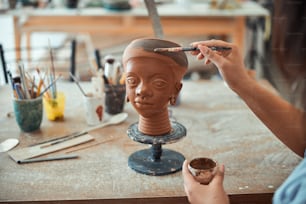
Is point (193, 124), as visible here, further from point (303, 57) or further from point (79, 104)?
point (303, 57)

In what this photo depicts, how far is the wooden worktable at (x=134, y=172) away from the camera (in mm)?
1157

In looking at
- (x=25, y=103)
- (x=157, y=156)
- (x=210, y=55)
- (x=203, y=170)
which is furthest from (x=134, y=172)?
(x=25, y=103)

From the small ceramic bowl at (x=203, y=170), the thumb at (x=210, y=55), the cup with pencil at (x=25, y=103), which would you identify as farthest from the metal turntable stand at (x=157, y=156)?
the cup with pencil at (x=25, y=103)

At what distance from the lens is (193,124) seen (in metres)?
1.63

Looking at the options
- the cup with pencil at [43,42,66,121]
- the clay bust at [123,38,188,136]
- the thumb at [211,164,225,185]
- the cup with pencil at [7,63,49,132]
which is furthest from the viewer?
the cup with pencil at [43,42,66,121]

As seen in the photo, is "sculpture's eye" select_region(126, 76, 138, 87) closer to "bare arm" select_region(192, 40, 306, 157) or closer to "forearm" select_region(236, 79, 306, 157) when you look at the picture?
"bare arm" select_region(192, 40, 306, 157)

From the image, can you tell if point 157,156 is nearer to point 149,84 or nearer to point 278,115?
point 149,84

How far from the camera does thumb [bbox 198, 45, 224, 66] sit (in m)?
1.22

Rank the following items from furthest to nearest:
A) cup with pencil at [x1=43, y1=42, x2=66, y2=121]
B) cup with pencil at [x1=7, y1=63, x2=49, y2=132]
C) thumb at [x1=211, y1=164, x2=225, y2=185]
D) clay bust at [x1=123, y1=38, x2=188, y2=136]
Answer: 1. cup with pencil at [x1=43, y1=42, x2=66, y2=121]
2. cup with pencil at [x1=7, y1=63, x2=49, y2=132]
3. clay bust at [x1=123, y1=38, x2=188, y2=136]
4. thumb at [x1=211, y1=164, x2=225, y2=185]

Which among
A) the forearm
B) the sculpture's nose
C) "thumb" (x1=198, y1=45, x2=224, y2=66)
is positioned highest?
"thumb" (x1=198, y1=45, x2=224, y2=66)

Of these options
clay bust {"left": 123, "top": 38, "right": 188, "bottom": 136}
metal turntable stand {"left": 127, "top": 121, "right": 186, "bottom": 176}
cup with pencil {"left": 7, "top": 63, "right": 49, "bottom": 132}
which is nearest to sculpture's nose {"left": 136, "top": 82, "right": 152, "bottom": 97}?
clay bust {"left": 123, "top": 38, "right": 188, "bottom": 136}

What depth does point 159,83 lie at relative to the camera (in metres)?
1.22

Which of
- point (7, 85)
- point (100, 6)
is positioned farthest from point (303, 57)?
point (100, 6)

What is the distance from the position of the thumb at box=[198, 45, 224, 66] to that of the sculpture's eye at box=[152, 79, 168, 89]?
0.13m
